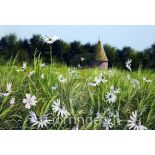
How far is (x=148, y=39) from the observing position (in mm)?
4855

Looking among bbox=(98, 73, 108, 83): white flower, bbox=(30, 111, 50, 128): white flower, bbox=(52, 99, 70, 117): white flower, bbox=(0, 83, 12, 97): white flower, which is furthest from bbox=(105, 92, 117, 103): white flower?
bbox=(0, 83, 12, 97): white flower

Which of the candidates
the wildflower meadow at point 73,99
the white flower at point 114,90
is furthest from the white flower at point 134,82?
the white flower at point 114,90

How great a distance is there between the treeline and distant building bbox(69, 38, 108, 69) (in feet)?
0.09

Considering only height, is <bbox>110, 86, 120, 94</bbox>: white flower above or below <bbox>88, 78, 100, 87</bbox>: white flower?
below

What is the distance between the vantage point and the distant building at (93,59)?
4.91 m

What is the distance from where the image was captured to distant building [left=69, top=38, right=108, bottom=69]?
16.1 ft

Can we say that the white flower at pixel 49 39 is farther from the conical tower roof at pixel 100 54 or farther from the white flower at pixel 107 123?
the white flower at pixel 107 123

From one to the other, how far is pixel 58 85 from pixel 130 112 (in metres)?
0.58

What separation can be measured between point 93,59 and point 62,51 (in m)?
0.25

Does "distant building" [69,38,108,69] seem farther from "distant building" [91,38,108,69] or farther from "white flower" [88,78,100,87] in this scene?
"white flower" [88,78,100,87]

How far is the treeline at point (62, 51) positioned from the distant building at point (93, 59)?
3cm

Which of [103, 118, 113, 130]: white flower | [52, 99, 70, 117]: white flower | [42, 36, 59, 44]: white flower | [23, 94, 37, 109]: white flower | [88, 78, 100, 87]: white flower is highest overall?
[42, 36, 59, 44]: white flower
